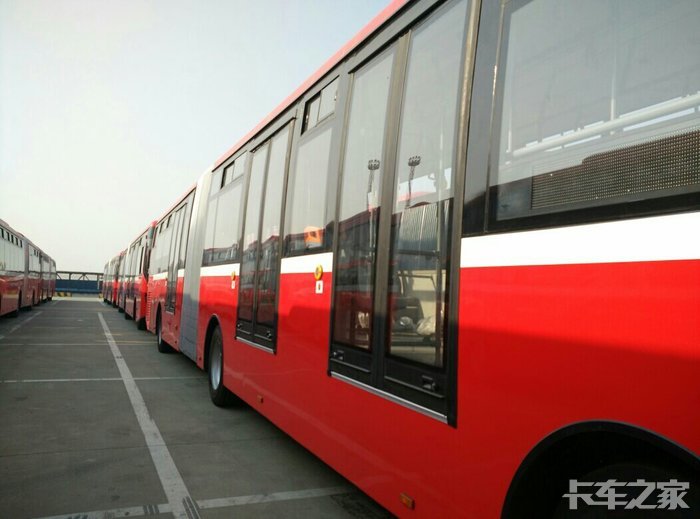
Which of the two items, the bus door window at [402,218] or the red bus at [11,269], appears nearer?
the bus door window at [402,218]

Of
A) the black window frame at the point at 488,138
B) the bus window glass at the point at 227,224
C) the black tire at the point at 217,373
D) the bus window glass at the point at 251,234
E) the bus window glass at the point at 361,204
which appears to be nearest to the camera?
the black window frame at the point at 488,138

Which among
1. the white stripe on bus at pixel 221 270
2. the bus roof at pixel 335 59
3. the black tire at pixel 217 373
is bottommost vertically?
the black tire at pixel 217 373

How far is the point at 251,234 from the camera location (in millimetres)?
6012

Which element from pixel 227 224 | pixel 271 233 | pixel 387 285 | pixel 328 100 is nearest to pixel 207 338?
pixel 227 224

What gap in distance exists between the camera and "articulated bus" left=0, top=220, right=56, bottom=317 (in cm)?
1861

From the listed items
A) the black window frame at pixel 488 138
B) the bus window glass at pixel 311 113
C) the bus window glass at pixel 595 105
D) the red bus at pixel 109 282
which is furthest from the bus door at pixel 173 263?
the red bus at pixel 109 282

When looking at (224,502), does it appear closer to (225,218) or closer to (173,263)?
(225,218)

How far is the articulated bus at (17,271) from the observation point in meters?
18.6

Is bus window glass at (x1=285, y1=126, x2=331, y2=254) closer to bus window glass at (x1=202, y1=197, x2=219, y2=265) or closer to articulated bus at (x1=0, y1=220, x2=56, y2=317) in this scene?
bus window glass at (x1=202, y1=197, x2=219, y2=265)

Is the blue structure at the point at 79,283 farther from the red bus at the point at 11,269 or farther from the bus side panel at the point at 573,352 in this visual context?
the bus side panel at the point at 573,352

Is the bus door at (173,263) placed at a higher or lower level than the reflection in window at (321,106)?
lower

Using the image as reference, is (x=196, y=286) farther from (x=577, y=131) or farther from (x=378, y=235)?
(x=577, y=131)

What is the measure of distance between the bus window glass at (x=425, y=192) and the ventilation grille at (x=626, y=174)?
0.65 metres

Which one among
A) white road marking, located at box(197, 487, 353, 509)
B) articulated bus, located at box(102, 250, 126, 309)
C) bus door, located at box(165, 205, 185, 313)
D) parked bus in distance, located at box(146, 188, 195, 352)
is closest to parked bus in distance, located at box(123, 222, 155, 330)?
parked bus in distance, located at box(146, 188, 195, 352)
